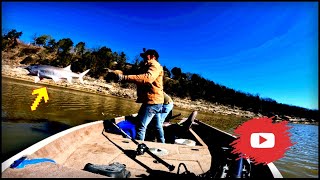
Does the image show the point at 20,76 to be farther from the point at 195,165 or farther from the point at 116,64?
the point at 195,165

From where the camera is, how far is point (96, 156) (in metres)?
4.61

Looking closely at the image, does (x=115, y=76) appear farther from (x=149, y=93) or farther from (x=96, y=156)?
(x=96, y=156)

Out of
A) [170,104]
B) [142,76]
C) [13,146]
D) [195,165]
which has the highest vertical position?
[142,76]

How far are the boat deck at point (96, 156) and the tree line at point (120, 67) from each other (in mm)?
46752

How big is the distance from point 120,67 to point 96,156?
6691 centimetres

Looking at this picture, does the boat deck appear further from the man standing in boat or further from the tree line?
the tree line

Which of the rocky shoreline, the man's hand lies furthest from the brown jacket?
the rocky shoreline

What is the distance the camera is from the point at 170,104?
6887 mm

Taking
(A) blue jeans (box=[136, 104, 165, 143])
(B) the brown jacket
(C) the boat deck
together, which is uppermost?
(B) the brown jacket

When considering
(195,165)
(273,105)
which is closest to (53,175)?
(195,165)

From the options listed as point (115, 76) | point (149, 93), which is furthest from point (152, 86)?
point (115, 76)

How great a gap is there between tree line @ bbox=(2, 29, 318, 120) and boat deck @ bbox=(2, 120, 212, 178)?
4675 cm

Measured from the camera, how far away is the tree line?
60688mm

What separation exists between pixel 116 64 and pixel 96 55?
19.1 feet
